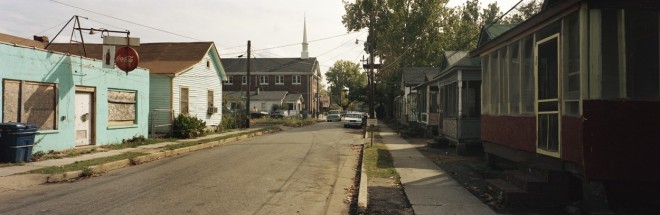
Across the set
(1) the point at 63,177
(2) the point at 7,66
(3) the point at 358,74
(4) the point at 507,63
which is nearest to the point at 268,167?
(1) the point at 63,177

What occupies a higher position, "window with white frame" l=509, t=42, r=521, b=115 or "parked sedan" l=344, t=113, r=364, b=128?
"window with white frame" l=509, t=42, r=521, b=115

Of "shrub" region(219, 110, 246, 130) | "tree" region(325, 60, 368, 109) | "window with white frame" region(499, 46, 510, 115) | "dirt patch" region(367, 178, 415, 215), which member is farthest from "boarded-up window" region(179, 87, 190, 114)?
"tree" region(325, 60, 368, 109)

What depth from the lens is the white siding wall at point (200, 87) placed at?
23125mm

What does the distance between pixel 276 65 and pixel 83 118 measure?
5421 centimetres

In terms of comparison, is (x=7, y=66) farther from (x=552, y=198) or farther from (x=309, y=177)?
(x=552, y=198)

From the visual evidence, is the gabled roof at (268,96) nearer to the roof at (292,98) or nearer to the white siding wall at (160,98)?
the roof at (292,98)

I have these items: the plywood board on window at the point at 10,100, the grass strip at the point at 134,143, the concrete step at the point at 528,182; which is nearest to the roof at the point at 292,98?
the grass strip at the point at 134,143

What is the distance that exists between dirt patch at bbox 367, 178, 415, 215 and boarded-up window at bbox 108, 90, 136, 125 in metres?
11.9

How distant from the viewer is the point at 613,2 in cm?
611

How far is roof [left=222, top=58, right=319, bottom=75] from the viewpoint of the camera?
6862cm

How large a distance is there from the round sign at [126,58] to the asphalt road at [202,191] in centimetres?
538

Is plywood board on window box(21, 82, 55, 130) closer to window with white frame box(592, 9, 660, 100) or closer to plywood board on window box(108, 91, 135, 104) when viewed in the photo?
plywood board on window box(108, 91, 135, 104)

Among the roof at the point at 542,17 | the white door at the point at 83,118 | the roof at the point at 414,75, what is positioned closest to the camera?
the roof at the point at 542,17

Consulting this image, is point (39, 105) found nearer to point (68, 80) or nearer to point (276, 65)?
point (68, 80)
